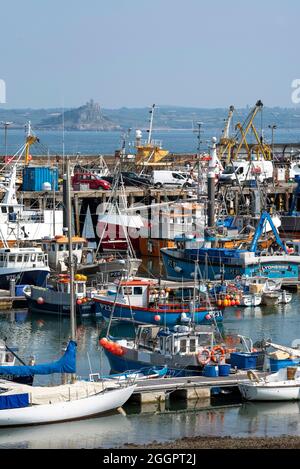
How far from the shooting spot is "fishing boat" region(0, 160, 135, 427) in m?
27.7

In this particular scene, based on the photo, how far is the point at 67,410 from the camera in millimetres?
28172

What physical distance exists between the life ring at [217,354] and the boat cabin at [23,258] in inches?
592

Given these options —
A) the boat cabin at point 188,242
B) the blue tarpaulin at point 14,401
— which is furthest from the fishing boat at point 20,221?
the blue tarpaulin at point 14,401

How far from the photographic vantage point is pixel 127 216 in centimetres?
5881

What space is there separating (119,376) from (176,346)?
6.95 feet

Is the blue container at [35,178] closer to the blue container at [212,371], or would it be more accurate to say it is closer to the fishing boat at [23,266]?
the fishing boat at [23,266]

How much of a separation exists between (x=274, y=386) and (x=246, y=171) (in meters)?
41.3

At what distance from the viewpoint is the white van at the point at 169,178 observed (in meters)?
68.4

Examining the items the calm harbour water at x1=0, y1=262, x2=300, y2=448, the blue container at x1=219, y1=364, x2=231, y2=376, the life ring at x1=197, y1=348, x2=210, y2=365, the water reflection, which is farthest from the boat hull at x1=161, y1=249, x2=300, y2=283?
the water reflection

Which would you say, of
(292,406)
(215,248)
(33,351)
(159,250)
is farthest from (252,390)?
(159,250)

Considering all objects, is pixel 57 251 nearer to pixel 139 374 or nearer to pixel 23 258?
pixel 23 258

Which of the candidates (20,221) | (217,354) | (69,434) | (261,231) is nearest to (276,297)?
(261,231)

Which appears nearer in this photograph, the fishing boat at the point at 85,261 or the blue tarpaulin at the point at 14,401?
the blue tarpaulin at the point at 14,401
